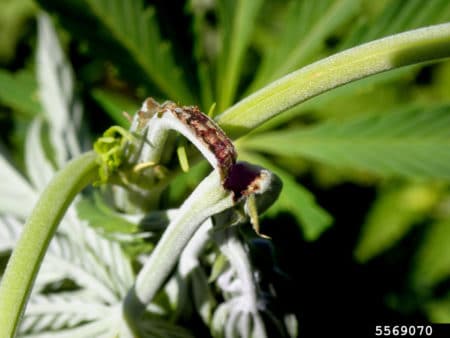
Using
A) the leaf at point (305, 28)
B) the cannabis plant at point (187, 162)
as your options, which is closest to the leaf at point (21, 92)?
the cannabis plant at point (187, 162)

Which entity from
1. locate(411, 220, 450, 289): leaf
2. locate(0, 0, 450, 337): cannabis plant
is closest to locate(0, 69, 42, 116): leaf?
locate(0, 0, 450, 337): cannabis plant

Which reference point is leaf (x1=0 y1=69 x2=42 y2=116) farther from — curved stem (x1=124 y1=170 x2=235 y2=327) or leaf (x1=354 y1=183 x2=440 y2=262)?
leaf (x1=354 y1=183 x2=440 y2=262)

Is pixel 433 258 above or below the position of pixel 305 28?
below

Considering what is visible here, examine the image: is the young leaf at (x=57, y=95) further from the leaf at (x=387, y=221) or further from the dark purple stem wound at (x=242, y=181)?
the leaf at (x=387, y=221)

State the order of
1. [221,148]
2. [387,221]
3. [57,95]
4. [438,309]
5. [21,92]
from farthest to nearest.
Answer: [387,221], [438,309], [21,92], [57,95], [221,148]

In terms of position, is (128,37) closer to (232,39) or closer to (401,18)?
(232,39)

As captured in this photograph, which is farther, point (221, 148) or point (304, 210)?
point (304, 210)

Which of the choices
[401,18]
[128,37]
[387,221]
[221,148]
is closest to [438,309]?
[387,221]
